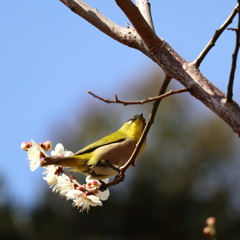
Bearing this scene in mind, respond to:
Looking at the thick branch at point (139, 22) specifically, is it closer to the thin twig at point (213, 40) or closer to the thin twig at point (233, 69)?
the thin twig at point (213, 40)

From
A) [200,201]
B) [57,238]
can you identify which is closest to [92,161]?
[57,238]

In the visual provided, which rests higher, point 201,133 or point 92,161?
Answer: point 201,133

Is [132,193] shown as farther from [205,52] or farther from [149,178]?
[205,52]

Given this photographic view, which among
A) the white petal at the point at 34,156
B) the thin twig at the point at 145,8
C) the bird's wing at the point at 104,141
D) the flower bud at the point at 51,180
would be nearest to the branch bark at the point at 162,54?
the thin twig at the point at 145,8

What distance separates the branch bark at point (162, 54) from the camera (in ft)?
5.38

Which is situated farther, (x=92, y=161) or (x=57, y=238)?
(x=57, y=238)

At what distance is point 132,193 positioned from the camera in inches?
610

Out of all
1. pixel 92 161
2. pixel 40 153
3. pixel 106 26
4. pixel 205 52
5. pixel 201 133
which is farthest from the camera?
pixel 201 133

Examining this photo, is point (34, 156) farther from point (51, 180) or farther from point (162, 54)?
point (162, 54)

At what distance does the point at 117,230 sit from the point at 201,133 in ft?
18.3

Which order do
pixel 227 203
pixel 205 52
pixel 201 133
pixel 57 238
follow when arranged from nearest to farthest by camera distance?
1. pixel 205 52
2. pixel 57 238
3. pixel 227 203
4. pixel 201 133

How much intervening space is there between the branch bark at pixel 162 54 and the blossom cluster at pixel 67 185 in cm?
108

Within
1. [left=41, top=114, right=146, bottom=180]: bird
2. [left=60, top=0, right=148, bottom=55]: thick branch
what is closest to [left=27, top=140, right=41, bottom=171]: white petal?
[left=41, top=114, right=146, bottom=180]: bird

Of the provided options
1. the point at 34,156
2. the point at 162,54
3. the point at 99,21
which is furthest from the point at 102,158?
the point at 162,54
